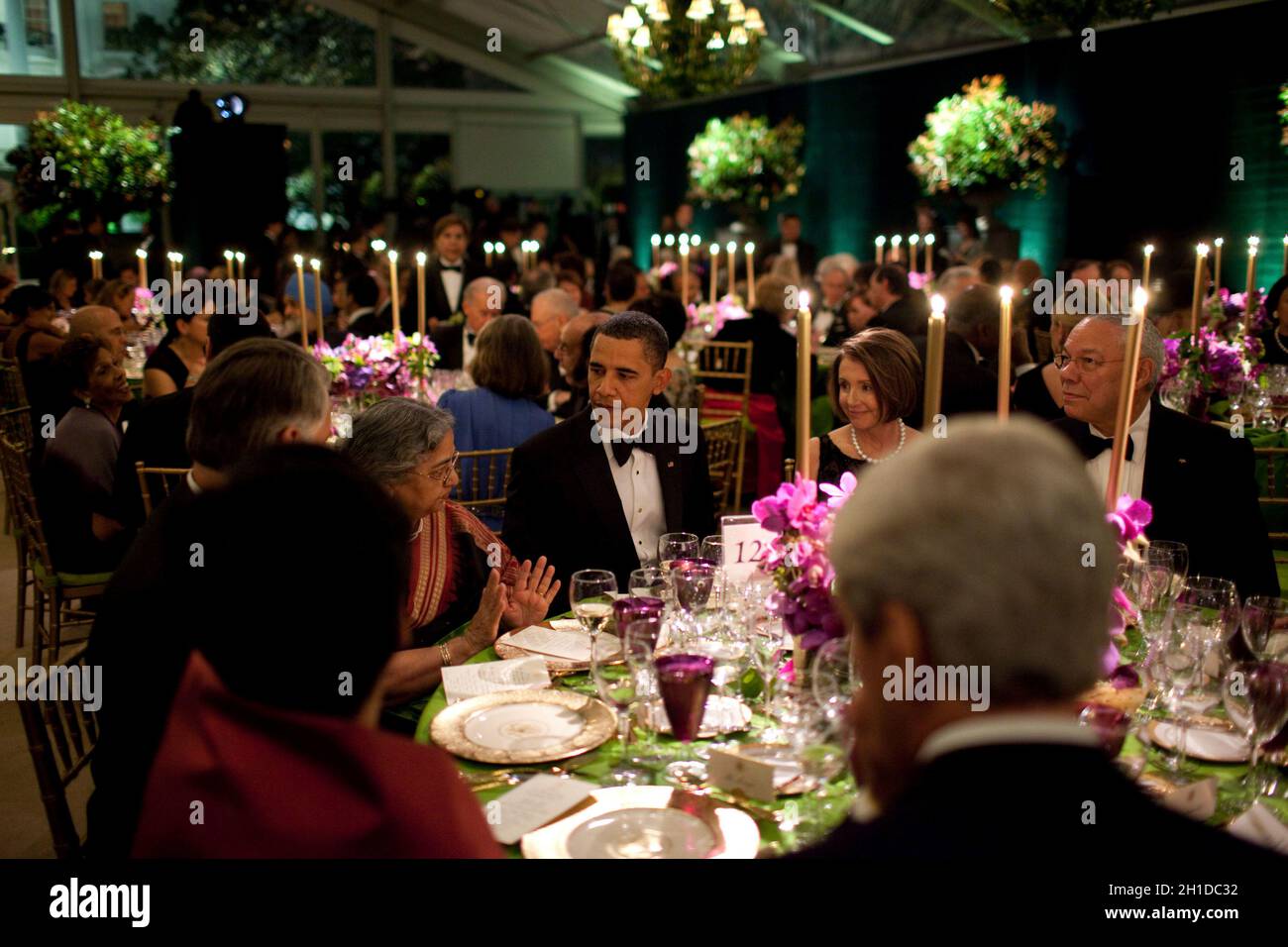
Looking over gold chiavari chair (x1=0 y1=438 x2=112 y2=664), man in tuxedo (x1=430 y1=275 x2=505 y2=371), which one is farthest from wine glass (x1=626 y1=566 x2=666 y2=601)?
man in tuxedo (x1=430 y1=275 x2=505 y2=371)

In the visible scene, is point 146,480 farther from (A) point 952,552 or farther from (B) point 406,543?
(A) point 952,552

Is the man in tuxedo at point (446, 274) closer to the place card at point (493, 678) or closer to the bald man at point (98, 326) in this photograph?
the bald man at point (98, 326)

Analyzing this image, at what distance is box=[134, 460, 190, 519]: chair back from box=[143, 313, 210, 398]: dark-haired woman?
161 cm

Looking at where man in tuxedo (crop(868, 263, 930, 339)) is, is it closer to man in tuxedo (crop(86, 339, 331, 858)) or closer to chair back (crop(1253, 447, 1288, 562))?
chair back (crop(1253, 447, 1288, 562))

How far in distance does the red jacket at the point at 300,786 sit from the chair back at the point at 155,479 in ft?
9.43

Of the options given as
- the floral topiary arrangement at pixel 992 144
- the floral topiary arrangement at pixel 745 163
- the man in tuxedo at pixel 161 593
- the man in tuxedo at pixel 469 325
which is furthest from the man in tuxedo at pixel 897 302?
the floral topiary arrangement at pixel 745 163

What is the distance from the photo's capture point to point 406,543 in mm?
1423

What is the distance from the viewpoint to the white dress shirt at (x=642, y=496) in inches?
144

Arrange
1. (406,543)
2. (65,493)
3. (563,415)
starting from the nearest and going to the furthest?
(406,543)
(65,493)
(563,415)

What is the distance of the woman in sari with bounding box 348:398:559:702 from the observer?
266 cm

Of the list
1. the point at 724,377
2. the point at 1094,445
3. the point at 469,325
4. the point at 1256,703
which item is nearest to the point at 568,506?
the point at 1094,445

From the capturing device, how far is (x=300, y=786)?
1216mm
